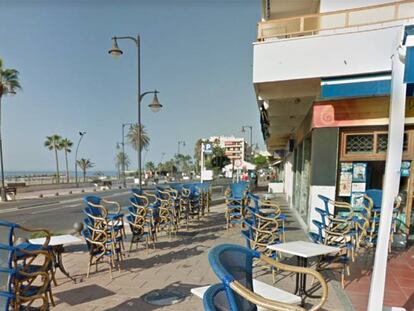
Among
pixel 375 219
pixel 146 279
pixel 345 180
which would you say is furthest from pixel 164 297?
pixel 345 180

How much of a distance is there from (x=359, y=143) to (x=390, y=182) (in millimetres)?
3621

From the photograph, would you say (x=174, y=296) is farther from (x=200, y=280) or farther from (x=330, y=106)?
(x=330, y=106)

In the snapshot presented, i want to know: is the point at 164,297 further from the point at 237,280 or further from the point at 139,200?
the point at 139,200

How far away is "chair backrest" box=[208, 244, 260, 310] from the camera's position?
146 centimetres

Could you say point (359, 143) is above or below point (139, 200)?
above

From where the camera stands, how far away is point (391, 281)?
405cm

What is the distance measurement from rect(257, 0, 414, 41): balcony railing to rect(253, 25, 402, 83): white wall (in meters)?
0.31

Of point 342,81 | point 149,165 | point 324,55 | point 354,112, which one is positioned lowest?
point 149,165

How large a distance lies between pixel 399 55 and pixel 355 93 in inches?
95.9

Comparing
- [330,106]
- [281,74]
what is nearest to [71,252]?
[281,74]

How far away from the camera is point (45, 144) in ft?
147

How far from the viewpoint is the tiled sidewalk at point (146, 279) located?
334cm

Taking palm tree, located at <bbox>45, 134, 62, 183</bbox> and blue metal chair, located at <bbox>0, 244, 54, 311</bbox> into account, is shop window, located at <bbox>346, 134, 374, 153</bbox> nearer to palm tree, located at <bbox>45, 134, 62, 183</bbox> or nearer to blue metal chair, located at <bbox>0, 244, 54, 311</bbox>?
blue metal chair, located at <bbox>0, 244, 54, 311</bbox>

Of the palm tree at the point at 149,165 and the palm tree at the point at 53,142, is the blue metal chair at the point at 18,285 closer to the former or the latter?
the palm tree at the point at 53,142
